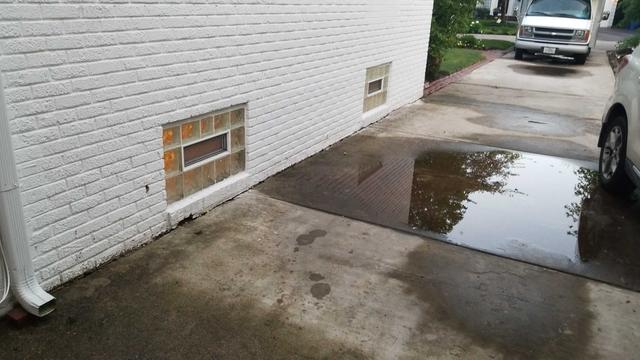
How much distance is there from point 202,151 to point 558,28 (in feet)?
49.1

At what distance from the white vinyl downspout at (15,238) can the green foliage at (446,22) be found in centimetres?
1055

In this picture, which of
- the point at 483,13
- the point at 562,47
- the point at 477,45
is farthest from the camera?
the point at 483,13

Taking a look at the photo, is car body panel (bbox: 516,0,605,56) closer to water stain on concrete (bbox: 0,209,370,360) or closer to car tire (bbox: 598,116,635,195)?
car tire (bbox: 598,116,635,195)

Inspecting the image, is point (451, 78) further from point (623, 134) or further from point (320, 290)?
point (320, 290)

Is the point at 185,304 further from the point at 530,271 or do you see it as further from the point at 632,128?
the point at 632,128

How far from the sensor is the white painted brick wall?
327cm

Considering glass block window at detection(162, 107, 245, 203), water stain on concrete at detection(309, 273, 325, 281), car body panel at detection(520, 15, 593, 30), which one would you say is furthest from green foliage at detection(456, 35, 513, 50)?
water stain on concrete at detection(309, 273, 325, 281)

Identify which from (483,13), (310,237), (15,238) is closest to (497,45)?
(483,13)

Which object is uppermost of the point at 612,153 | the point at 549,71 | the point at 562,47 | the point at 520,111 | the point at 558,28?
the point at 558,28

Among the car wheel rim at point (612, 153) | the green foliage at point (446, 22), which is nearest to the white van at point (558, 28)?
the green foliage at point (446, 22)

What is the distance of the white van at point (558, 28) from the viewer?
1636cm

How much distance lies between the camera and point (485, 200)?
18.4ft

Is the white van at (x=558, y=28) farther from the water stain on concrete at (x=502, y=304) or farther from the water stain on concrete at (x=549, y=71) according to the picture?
the water stain on concrete at (x=502, y=304)

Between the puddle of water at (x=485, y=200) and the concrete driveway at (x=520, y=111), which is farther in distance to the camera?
the concrete driveway at (x=520, y=111)
